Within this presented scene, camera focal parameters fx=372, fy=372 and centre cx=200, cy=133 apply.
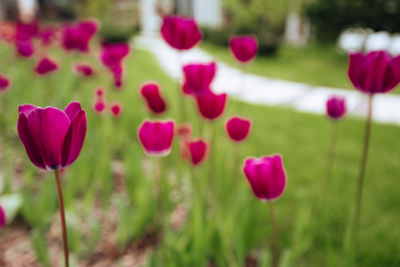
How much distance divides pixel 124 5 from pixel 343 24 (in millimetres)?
14715

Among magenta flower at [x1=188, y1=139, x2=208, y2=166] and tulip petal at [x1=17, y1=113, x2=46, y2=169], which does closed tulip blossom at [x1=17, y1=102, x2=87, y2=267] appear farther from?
magenta flower at [x1=188, y1=139, x2=208, y2=166]

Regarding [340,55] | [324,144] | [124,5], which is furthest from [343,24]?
[124,5]

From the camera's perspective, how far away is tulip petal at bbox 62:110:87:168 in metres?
0.62

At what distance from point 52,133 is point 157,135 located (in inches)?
22.6

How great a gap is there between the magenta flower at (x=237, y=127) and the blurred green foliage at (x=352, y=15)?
5.39m

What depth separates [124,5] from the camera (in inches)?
749

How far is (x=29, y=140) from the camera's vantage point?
62 centimetres

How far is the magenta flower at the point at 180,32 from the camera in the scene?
4.53 ft

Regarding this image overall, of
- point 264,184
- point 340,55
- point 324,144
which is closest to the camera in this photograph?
point 264,184

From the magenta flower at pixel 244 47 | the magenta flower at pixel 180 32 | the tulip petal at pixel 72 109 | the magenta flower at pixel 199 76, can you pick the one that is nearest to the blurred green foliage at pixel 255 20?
the magenta flower at pixel 244 47

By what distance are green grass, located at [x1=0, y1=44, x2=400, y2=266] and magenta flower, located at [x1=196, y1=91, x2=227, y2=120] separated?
0.74 feet

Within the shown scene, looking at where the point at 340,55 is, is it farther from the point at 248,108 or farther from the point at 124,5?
the point at 124,5

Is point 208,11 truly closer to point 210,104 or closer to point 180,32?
point 180,32

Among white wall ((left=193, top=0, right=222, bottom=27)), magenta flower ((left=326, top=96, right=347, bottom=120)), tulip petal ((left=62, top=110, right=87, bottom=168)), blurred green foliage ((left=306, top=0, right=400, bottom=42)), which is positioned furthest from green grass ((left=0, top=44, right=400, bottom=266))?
white wall ((left=193, top=0, right=222, bottom=27))
